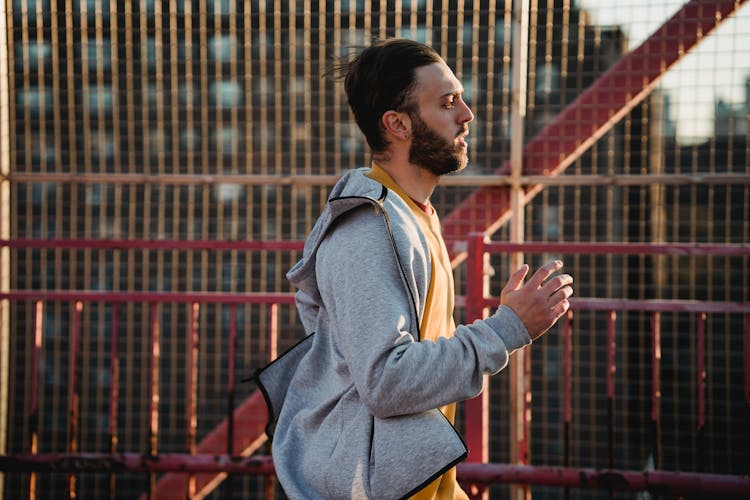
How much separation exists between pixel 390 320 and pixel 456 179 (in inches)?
119

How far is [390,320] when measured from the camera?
1.74m

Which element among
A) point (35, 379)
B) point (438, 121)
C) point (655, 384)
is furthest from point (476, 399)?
point (35, 379)

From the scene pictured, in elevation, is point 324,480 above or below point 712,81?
below

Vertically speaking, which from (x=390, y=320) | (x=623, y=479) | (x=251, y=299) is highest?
(x=390, y=320)

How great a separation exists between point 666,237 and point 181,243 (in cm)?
834

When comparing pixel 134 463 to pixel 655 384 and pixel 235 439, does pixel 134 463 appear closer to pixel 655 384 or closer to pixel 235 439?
pixel 235 439

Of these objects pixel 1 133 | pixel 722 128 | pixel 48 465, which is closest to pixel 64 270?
pixel 1 133

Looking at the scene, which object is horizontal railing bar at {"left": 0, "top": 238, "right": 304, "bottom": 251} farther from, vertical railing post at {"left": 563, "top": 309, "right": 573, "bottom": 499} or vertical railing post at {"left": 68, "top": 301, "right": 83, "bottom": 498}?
vertical railing post at {"left": 563, "top": 309, "right": 573, "bottom": 499}

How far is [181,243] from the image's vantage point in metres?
4.18

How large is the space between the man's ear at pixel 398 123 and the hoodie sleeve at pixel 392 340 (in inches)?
11.8

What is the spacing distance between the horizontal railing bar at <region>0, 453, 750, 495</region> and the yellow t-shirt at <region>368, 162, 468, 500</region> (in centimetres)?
189

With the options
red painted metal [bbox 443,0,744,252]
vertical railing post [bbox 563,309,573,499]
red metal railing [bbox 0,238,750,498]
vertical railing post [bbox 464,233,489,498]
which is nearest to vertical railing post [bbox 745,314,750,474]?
red metal railing [bbox 0,238,750,498]

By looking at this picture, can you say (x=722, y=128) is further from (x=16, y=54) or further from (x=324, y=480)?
(x=16, y=54)

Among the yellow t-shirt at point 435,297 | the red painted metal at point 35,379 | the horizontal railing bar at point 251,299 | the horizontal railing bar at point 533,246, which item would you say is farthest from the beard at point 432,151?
the red painted metal at point 35,379
